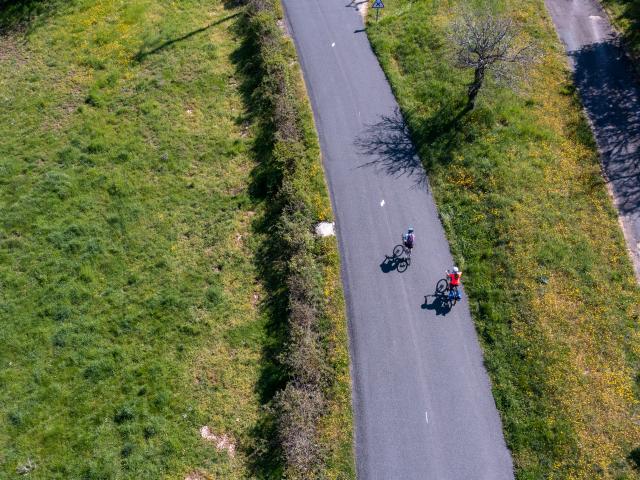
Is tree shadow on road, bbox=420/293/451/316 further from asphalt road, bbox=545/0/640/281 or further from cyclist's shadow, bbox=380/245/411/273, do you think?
asphalt road, bbox=545/0/640/281

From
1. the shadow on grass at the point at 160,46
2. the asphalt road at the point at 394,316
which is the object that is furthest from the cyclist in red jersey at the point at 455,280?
the shadow on grass at the point at 160,46

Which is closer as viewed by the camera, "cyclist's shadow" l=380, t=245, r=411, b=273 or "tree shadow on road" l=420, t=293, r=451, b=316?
"tree shadow on road" l=420, t=293, r=451, b=316

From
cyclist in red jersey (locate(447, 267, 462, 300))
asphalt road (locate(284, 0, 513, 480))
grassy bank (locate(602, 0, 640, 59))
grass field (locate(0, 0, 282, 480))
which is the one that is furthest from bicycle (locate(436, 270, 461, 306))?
grassy bank (locate(602, 0, 640, 59))

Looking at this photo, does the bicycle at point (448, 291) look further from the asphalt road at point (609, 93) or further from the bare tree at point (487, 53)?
the bare tree at point (487, 53)

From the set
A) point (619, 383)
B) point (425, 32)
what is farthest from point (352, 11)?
point (619, 383)

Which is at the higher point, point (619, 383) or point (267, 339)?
point (267, 339)

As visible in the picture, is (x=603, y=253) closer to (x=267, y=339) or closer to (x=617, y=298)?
(x=617, y=298)
